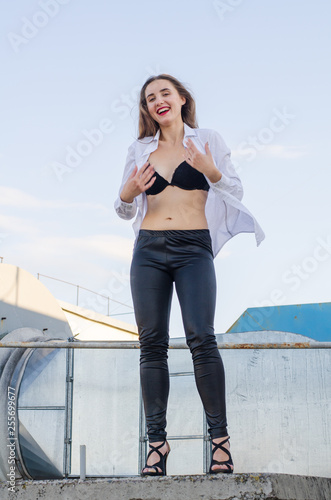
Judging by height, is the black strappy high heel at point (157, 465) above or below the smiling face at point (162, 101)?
below

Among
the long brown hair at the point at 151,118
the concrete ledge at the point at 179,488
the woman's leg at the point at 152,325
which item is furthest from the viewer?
the long brown hair at the point at 151,118

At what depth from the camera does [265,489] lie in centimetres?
244

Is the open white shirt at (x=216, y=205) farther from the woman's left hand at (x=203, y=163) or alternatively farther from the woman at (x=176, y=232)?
the woman's left hand at (x=203, y=163)

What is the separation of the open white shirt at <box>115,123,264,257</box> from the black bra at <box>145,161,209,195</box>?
11 centimetres

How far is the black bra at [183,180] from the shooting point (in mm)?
3498

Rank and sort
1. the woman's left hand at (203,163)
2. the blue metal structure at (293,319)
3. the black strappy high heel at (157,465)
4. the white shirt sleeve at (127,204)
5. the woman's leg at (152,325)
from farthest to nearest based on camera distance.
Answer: the blue metal structure at (293,319)
the white shirt sleeve at (127,204)
the woman's left hand at (203,163)
the woman's leg at (152,325)
the black strappy high heel at (157,465)

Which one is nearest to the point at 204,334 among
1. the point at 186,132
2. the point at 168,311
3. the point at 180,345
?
the point at 168,311

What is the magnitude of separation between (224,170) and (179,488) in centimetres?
176

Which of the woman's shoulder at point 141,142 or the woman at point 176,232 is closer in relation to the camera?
the woman at point 176,232

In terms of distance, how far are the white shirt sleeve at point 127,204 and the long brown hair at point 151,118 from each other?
13 centimetres

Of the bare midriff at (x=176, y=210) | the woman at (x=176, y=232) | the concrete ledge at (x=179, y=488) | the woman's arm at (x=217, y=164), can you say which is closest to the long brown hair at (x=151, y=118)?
the woman at (x=176, y=232)

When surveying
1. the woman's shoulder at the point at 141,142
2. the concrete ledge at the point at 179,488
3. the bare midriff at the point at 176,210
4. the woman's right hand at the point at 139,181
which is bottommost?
the concrete ledge at the point at 179,488

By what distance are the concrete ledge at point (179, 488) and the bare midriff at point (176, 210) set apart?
1.37 metres

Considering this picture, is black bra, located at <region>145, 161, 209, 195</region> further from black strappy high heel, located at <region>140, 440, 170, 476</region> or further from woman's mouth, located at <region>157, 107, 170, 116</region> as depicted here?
black strappy high heel, located at <region>140, 440, 170, 476</region>
